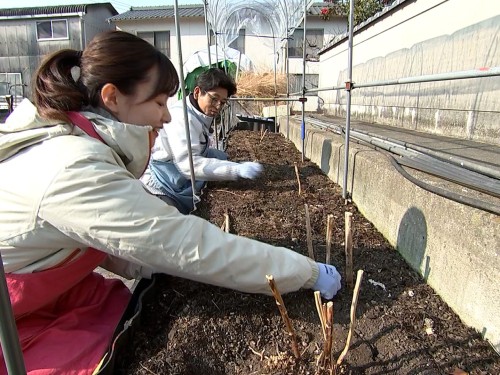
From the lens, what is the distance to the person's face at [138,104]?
1.31 metres

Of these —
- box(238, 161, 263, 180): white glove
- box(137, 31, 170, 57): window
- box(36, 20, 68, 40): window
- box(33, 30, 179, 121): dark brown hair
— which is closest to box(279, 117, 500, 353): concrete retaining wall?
box(238, 161, 263, 180): white glove

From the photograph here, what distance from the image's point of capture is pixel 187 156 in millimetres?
2967

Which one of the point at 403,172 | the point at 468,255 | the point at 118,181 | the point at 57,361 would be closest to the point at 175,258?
the point at 118,181

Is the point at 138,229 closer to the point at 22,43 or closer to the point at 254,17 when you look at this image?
the point at 254,17

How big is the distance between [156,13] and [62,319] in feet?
67.1

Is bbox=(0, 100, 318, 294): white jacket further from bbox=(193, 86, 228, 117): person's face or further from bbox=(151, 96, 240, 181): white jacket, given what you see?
bbox=(193, 86, 228, 117): person's face

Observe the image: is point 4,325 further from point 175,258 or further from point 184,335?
point 184,335

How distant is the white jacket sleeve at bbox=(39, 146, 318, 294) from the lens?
1.02m

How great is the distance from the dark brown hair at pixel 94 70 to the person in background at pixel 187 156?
162cm

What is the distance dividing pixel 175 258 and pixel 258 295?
515 millimetres

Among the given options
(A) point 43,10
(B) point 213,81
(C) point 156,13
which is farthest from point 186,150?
(A) point 43,10

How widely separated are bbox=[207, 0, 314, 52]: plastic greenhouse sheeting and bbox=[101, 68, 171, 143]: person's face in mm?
5926

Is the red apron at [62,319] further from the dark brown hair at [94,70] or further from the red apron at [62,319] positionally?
the dark brown hair at [94,70]

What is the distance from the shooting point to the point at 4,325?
630 mm
